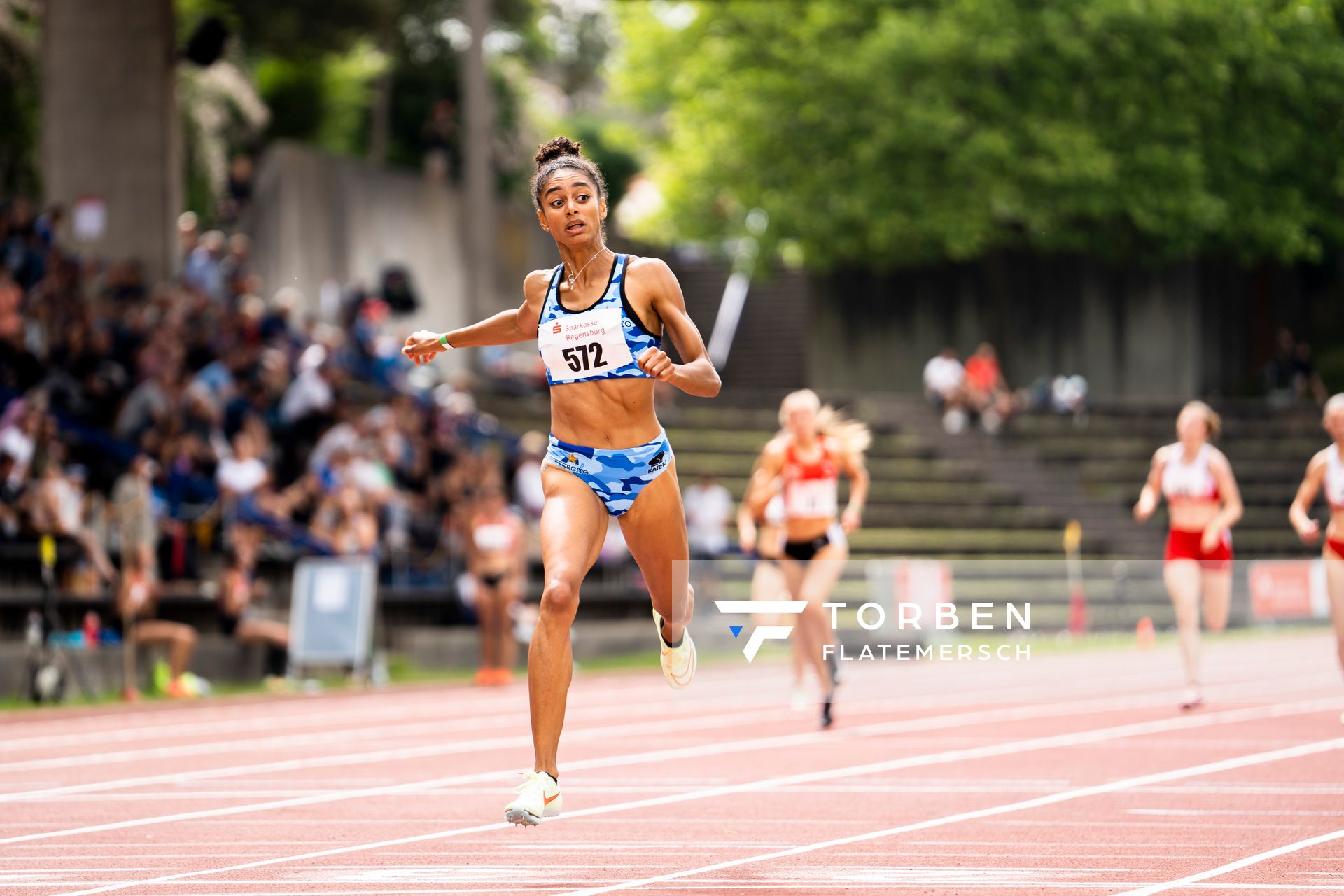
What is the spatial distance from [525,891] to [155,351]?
14.7m

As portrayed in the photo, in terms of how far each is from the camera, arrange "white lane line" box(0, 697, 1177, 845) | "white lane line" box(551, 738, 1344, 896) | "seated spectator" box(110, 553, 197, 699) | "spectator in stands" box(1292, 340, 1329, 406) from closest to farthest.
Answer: "white lane line" box(551, 738, 1344, 896) → "white lane line" box(0, 697, 1177, 845) → "seated spectator" box(110, 553, 197, 699) → "spectator in stands" box(1292, 340, 1329, 406)

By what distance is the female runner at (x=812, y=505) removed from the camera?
14.7 m

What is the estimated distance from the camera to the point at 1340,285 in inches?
1649

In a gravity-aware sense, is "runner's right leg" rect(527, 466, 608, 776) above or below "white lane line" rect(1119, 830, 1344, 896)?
above

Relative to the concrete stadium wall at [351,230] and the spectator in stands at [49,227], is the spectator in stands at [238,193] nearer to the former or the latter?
the concrete stadium wall at [351,230]

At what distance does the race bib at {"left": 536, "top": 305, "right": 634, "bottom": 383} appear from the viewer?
835cm

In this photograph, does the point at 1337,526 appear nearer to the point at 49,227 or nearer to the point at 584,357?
the point at 584,357

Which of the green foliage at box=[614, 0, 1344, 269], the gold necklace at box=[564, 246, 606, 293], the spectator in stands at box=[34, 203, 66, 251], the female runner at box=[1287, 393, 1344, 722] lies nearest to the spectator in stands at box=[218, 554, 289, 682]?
the spectator in stands at box=[34, 203, 66, 251]

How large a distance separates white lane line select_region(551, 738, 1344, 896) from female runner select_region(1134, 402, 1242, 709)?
237 centimetres

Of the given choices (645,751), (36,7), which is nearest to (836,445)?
(645,751)

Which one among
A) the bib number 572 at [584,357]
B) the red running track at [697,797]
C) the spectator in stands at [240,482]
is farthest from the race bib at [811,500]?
the spectator in stands at [240,482]

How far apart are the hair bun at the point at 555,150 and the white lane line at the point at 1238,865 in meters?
3.67

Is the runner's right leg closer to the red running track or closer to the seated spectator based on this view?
the red running track

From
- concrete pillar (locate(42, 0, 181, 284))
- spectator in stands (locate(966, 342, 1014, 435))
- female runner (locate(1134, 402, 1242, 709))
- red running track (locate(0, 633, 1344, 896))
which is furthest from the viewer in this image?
spectator in stands (locate(966, 342, 1014, 435))
